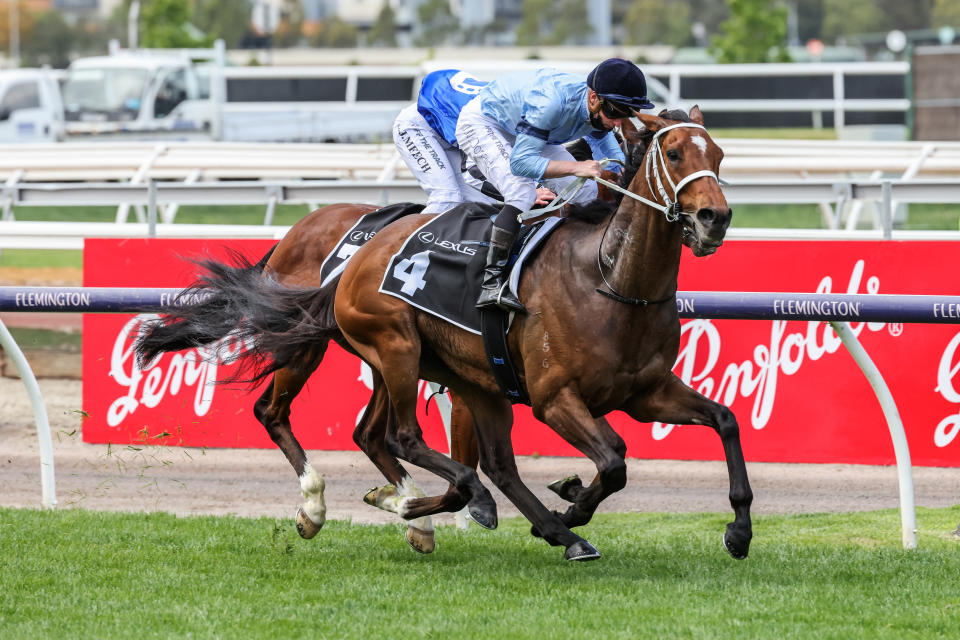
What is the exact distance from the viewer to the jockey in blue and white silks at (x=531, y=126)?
5.02 m

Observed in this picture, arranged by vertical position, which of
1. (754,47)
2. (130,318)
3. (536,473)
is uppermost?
(754,47)

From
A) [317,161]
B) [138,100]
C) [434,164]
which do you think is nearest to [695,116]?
[434,164]

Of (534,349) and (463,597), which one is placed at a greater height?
(534,349)

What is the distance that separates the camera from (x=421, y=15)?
9775cm

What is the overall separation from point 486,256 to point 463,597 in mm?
1328

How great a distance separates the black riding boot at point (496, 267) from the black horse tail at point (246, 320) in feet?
3.12

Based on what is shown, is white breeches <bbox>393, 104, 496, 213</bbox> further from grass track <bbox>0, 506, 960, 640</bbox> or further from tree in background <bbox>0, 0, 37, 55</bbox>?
tree in background <bbox>0, 0, 37, 55</bbox>

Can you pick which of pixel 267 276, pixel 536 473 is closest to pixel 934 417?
pixel 536 473

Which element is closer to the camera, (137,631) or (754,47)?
(137,631)

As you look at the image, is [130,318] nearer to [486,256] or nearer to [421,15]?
[486,256]

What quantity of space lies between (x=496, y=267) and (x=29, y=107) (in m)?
20.7

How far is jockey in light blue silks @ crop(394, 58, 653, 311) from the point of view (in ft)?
16.5

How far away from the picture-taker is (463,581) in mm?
4914

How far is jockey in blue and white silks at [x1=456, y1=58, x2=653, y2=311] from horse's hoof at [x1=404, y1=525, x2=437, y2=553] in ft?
3.12
